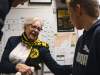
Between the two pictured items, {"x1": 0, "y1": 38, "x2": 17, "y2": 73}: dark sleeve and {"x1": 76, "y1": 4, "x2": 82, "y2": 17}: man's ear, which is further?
{"x1": 0, "y1": 38, "x2": 17, "y2": 73}: dark sleeve

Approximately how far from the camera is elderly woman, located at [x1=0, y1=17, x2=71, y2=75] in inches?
51.5

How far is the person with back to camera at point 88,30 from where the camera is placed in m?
0.59

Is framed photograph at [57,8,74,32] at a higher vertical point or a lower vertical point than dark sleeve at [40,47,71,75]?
higher

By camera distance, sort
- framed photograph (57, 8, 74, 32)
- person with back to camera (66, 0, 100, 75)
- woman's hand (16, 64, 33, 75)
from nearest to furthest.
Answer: person with back to camera (66, 0, 100, 75), woman's hand (16, 64, 33, 75), framed photograph (57, 8, 74, 32)

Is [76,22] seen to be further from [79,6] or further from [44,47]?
[44,47]

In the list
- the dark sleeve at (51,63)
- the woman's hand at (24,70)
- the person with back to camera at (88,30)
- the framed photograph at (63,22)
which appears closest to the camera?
the person with back to camera at (88,30)

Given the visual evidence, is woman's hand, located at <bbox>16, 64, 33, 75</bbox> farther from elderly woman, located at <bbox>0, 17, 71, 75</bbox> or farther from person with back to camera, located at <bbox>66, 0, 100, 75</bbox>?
person with back to camera, located at <bbox>66, 0, 100, 75</bbox>

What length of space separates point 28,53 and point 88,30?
0.94 metres

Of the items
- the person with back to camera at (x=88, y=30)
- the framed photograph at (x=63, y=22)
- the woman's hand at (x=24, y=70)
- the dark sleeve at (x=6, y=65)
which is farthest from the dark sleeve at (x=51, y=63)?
the framed photograph at (x=63, y=22)

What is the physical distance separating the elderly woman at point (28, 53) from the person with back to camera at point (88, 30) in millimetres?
613

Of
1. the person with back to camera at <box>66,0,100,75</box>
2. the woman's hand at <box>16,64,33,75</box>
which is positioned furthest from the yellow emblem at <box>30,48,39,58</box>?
the person with back to camera at <box>66,0,100,75</box>

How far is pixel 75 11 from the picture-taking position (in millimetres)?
724

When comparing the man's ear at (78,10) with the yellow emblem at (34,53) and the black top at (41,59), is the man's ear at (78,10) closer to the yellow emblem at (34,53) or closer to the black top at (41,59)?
the black top at (41,59)

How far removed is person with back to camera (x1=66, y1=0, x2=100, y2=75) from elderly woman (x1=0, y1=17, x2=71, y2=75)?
24.1 inches
